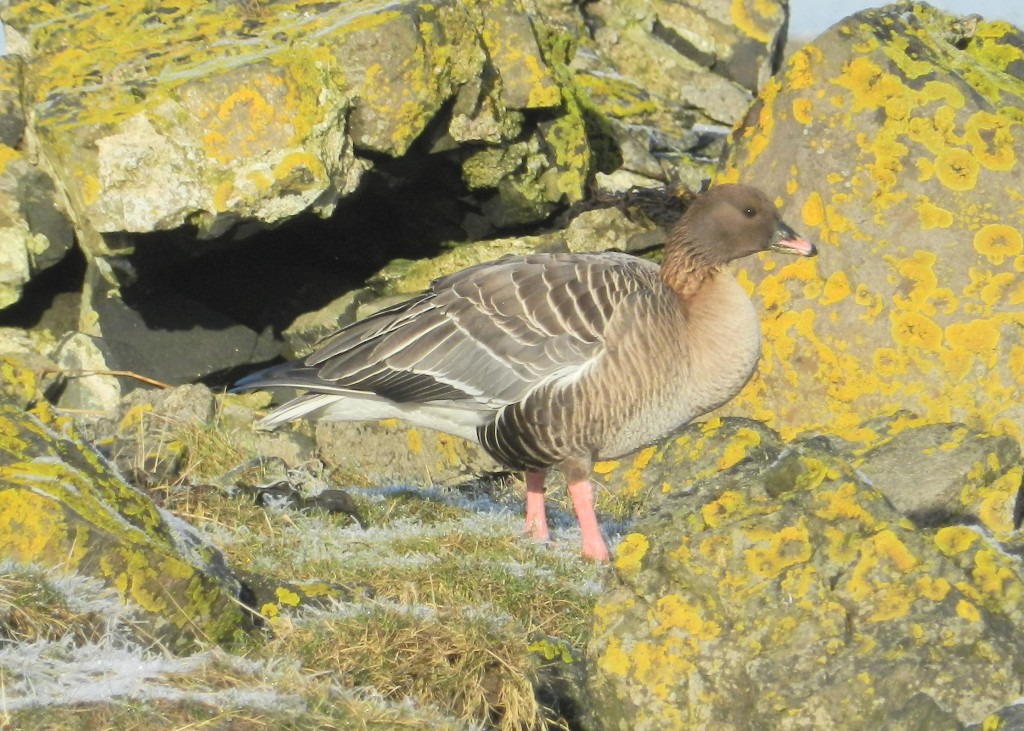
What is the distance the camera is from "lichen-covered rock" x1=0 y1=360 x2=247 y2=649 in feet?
16.3

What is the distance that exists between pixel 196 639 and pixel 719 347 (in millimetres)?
3596

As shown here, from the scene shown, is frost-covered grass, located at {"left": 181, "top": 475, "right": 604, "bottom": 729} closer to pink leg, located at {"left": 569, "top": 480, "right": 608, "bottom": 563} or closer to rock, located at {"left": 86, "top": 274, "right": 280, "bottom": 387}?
pink leg, located at {"left": 569, "top": 480, "right": 608, "bottom": 563}

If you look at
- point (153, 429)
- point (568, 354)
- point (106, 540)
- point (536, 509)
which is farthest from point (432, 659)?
point (153, 429)

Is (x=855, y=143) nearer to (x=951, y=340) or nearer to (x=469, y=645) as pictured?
(x=951, y=340)

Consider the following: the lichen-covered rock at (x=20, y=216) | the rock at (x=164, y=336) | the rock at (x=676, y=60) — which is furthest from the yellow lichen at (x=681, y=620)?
the rock at (x=676, y=60)

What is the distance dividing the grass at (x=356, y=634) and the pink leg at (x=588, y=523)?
0.14 m

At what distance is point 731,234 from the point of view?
7.73m

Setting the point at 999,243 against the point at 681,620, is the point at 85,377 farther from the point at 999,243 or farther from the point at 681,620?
the point at 681,620

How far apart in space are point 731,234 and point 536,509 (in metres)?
2.06

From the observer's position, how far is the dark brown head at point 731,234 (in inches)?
303

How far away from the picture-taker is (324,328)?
446 inches

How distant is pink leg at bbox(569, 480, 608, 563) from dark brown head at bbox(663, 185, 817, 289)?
1.40 meters

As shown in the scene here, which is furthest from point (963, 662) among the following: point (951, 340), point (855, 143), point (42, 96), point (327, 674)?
point (42, 96)

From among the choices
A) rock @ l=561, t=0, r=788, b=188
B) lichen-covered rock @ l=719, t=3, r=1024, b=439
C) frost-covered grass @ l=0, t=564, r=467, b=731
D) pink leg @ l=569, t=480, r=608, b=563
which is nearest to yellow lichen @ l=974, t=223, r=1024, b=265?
lichen-covered rock @ l=719, t=3, r=1024, b=439
